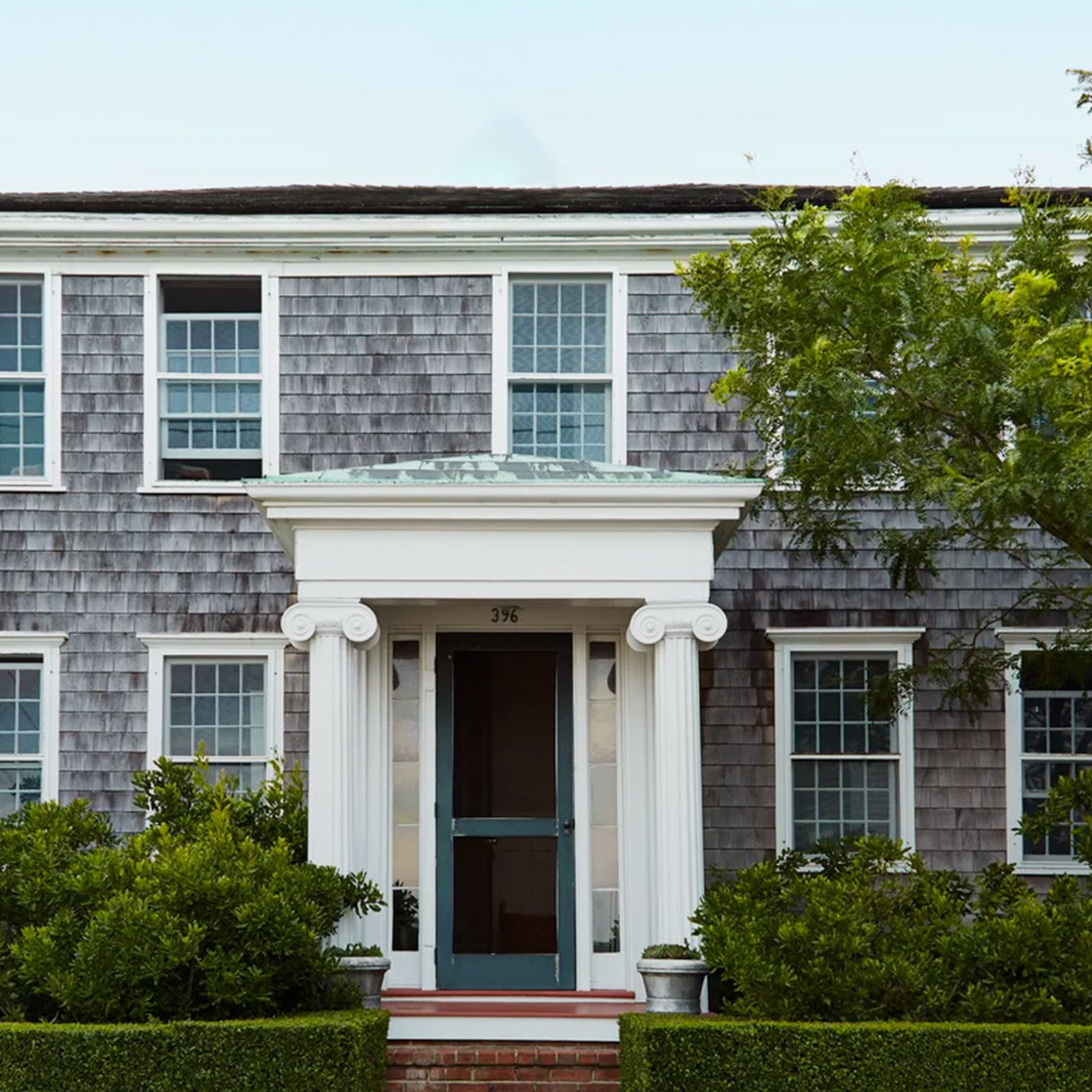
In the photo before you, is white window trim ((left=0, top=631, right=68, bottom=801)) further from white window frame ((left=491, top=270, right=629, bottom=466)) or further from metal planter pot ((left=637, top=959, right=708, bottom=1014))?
metal planter pot ((left=637, top=959, right=708, bottom=1014))

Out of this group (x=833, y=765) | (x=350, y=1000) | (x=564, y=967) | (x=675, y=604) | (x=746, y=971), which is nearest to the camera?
(x=746, y=971)

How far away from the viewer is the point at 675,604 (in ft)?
36.3

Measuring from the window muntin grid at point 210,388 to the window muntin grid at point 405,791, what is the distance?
2.19 m

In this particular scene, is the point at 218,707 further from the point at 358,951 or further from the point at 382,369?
the point at 358,951

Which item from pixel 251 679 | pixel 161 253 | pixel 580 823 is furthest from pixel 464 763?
pixel 161 253

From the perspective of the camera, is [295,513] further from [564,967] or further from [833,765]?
[833,765]

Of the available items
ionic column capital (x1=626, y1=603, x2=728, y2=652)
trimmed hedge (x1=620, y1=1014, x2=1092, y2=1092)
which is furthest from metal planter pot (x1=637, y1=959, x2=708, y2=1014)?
ionic column capital (x1=626, y1=603, x2=728, y2=652)

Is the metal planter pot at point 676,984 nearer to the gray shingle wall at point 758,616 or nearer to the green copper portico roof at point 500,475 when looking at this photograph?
the gray shingle wall at point 758,616

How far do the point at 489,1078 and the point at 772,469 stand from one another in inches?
199

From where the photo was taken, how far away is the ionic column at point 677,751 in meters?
10.8

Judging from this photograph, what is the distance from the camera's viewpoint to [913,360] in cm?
1044

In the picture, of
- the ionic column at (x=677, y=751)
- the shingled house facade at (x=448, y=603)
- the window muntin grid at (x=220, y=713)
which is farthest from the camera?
the window muntin grid at (x=220, y=713)

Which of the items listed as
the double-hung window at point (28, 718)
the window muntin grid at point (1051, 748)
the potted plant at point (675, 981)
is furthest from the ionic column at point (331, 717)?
the window muntin grid at point (1051, 748)

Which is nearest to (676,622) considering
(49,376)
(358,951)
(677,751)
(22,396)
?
(677,751)
